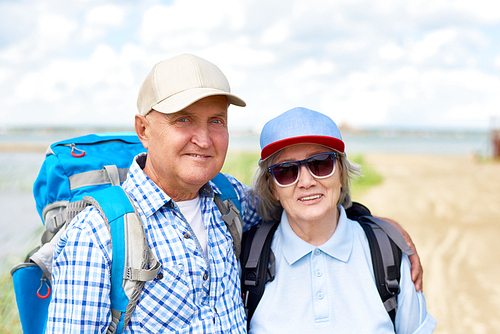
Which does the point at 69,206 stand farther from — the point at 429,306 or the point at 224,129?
the point at 429,306

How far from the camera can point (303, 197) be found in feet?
6.70

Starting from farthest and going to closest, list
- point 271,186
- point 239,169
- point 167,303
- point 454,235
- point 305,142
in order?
point 239,169, point 454,235, point 271,186, point 305,142, point 167,303

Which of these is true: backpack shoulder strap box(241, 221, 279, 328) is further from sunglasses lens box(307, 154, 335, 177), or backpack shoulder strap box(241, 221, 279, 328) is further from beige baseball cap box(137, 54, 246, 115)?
beige baseball cap box(137, 54, 246, 115)

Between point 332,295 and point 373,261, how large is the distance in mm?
293

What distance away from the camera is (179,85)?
5.66 ft

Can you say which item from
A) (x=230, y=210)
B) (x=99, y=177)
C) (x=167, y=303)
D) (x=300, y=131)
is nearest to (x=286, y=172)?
(x=300, y=131)

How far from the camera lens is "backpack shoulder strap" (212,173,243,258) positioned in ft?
6.79

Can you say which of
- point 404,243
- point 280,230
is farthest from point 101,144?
point 404,243

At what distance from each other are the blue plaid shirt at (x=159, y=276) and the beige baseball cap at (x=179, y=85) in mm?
371

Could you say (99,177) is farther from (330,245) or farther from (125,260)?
(330,245)

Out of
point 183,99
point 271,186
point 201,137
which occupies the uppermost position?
point 183,99

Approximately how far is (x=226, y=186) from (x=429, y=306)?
3.53m

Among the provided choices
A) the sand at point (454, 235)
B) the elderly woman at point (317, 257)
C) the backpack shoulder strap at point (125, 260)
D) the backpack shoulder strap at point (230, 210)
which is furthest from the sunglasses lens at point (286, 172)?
the sand at point (454, 235)

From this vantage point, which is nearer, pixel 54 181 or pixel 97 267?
pixel 97 267
